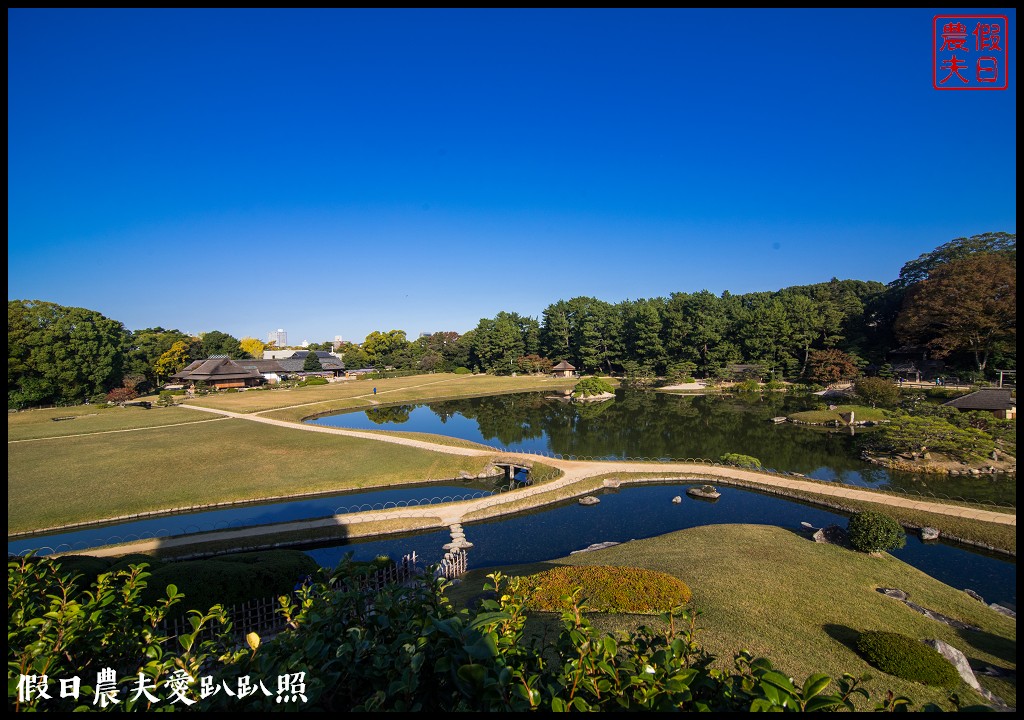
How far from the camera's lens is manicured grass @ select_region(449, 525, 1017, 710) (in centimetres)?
749

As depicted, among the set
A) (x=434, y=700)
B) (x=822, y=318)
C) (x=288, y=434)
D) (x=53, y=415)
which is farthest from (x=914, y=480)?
(x=53, y=415)

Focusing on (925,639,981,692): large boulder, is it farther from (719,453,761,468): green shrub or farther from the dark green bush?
(719,453,761,468): green shrub

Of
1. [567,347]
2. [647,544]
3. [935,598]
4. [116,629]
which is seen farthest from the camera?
[567,347]

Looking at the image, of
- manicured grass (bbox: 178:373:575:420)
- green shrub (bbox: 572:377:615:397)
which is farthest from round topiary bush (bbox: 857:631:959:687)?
green shrub (bbox: 572:377:615:397)

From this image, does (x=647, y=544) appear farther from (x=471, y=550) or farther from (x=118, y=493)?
(x=118, y=493)

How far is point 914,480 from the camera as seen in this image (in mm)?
20531

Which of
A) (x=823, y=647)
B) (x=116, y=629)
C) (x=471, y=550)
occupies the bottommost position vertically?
(x=471, y=550)

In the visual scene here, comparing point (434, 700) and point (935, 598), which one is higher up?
point (434, 700)

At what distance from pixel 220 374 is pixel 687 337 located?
58429mm

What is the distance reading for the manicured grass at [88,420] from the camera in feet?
103

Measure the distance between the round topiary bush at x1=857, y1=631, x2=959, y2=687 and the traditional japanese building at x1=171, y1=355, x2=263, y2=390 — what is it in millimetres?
63487

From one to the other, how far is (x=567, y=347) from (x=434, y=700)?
70.6 metres

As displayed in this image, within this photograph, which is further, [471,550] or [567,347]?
[567,347]

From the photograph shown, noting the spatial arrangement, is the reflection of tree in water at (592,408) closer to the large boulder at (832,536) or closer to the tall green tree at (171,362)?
the large boulder at (832,536)
